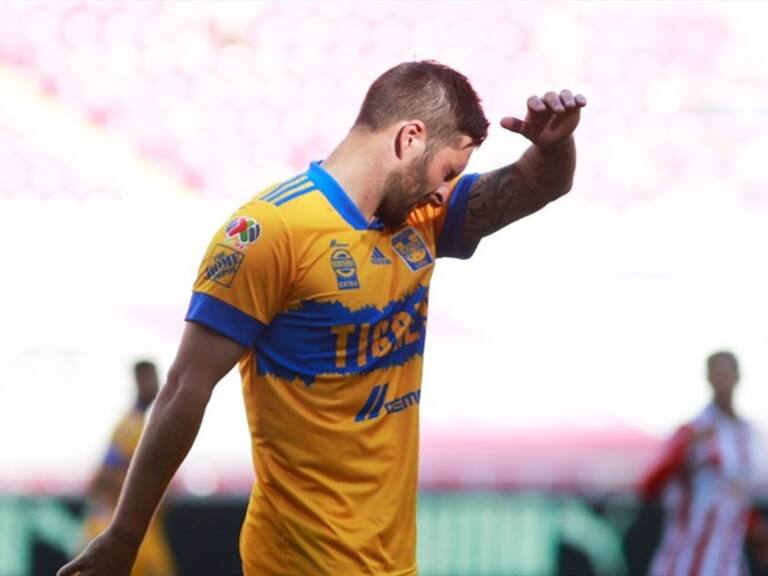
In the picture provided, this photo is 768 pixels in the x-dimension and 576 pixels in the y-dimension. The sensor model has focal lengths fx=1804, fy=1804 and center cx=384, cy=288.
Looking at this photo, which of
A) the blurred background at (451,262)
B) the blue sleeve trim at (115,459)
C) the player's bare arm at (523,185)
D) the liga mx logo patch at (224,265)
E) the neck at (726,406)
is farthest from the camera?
the blurred background at (451,262)

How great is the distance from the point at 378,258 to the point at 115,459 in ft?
18.6

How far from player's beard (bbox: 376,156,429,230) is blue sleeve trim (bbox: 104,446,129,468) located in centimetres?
561

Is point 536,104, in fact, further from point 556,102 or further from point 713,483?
point 713,483

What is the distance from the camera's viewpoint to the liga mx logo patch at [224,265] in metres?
3.61

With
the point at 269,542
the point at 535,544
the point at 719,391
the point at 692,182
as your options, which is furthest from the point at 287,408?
the point at 692,182

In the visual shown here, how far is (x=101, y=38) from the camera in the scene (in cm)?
1134

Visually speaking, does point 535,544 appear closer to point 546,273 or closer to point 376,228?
point 546,273

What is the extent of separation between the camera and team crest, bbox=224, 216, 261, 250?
3.62 meters

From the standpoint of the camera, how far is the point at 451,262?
10.3 meters

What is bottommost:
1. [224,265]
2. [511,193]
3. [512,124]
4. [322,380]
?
[322,380]

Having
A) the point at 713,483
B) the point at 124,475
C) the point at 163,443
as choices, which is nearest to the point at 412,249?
the point at 163,443

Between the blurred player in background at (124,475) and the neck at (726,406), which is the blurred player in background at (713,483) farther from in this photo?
the blurred player in background at (124,475)

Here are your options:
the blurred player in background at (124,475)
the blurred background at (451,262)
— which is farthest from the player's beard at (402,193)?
the blurred background at (451,262)

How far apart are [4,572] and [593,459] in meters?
3.33
